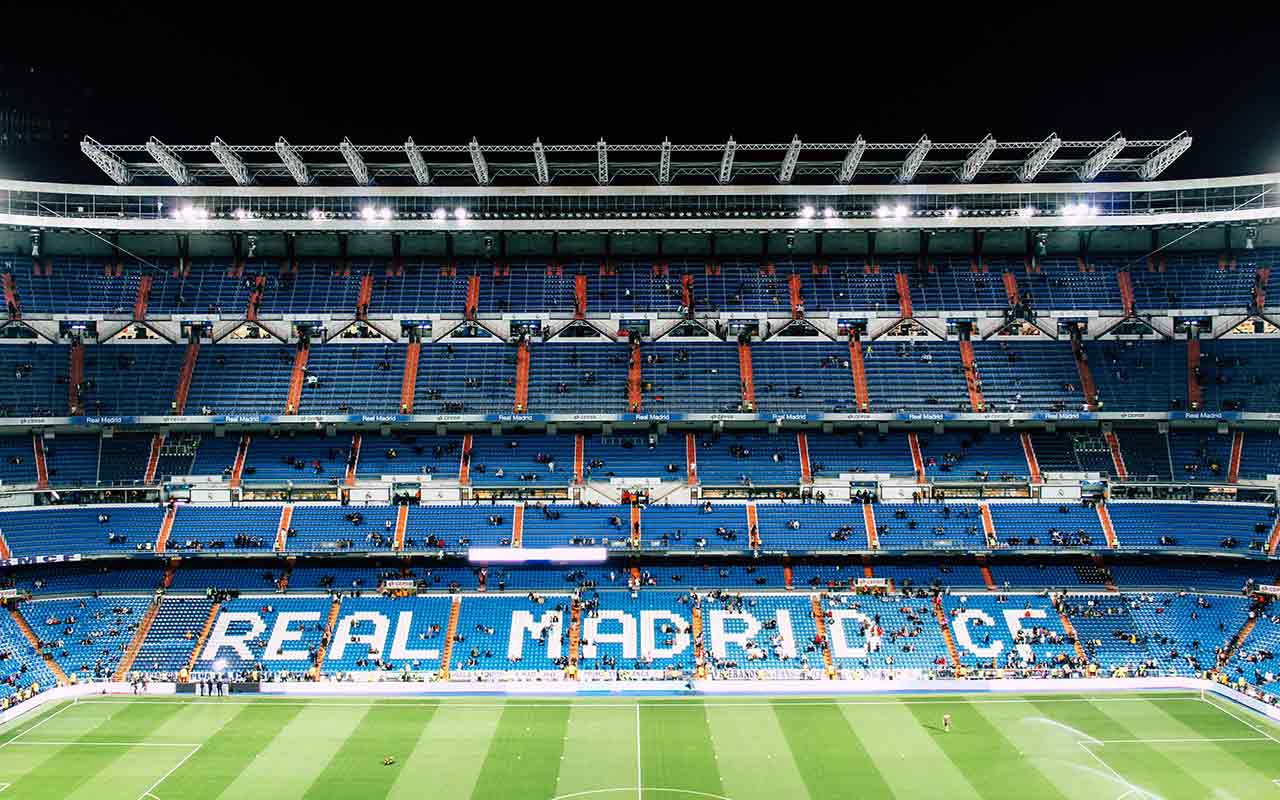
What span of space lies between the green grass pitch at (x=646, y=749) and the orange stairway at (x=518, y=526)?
11866 millimetres

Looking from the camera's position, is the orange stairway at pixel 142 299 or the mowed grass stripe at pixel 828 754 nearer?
the mowed grass stripe at pixel 828 754

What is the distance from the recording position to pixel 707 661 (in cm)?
4425

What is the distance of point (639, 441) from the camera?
57.3 meters

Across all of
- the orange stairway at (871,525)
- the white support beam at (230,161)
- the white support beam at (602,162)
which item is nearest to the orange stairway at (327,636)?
the white support beam at (230,161)

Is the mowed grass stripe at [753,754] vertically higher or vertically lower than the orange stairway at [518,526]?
lower

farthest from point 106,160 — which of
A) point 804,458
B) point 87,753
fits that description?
point 804,458

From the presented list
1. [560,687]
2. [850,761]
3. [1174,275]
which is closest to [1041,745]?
[850,761]

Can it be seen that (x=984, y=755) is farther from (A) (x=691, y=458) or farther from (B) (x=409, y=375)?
(B) (x=409, y=375)

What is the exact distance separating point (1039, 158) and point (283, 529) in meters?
53.6

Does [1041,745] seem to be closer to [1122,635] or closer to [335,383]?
[1122,635]

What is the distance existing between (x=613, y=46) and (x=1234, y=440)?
48.7 meters

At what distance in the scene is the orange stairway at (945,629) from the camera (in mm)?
44406

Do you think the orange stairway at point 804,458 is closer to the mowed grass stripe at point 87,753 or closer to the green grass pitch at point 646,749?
the green grass pitch at point 646,749

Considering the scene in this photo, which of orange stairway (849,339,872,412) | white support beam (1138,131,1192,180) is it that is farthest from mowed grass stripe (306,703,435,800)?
white support beam (1138,131,1192,180)
